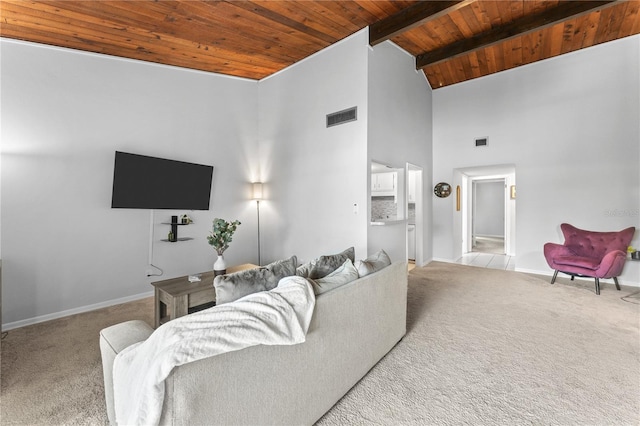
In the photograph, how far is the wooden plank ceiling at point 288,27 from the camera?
9.56ft

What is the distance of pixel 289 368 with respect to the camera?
55.2 inches

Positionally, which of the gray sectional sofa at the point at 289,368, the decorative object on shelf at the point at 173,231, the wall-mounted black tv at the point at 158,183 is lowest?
the gray sectional sofa at the point at 289,368

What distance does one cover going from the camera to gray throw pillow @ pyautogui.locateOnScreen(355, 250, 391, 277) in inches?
80.4

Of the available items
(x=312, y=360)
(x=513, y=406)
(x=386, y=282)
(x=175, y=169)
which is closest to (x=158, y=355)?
(x=312, y=360)

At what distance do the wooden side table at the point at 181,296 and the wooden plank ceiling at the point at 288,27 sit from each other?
9.30ft

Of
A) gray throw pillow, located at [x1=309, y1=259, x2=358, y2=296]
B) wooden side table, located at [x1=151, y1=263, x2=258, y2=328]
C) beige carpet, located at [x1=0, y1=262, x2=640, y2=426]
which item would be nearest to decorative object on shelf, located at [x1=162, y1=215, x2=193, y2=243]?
beige carpet, located at [x1=0, y1=262, x2=640, y2=426]

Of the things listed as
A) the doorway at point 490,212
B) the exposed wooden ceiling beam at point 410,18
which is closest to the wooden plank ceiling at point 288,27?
the exposed wooden ceiling beam at point 410,18

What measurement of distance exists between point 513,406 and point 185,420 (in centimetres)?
190

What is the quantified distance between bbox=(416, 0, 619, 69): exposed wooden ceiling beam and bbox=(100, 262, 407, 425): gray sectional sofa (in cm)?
407

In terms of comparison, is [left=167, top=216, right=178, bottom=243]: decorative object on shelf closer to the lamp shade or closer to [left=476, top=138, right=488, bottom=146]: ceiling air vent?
the lamp shade

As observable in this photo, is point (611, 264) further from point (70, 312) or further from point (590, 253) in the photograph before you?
point (70, 312)

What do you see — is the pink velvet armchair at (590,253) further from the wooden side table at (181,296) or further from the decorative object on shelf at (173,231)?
the decorative object on shelf at (173,231)

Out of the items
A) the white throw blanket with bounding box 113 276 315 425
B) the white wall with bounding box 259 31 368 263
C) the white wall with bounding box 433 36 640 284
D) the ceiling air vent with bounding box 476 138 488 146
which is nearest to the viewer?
the white throw blanket with bounding box 113 276 315 425

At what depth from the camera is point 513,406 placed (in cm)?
175
